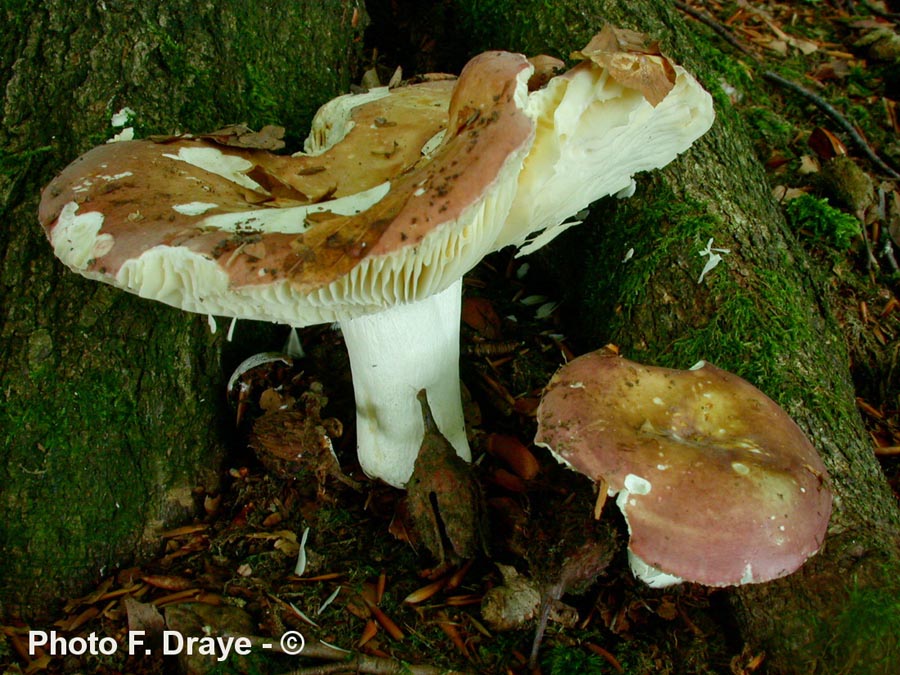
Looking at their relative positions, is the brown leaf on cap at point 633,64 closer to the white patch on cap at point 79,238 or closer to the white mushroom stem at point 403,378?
the white mushroom stem at point 403,378

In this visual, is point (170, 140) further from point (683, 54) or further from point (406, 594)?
point (683, 54)

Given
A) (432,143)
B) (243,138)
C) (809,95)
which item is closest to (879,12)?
(809,95)

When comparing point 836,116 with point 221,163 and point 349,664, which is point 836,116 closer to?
point 221,163

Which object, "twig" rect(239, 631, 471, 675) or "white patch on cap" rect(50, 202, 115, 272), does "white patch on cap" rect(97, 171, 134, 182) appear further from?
"twig" rect(239, 631, 471, 675)

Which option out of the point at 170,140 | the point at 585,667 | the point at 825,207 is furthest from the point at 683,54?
the point at 585,667

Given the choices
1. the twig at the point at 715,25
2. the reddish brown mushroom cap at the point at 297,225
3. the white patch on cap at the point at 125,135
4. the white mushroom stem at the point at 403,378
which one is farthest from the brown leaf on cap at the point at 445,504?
the twig at the point at 715,25

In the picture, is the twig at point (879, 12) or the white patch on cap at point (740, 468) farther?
the twig at point (879, 12)

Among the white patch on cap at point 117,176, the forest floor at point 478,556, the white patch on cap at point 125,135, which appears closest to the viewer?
the white patch on cap at point 117,176

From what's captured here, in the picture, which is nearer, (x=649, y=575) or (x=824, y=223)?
(x=649, y=575)
